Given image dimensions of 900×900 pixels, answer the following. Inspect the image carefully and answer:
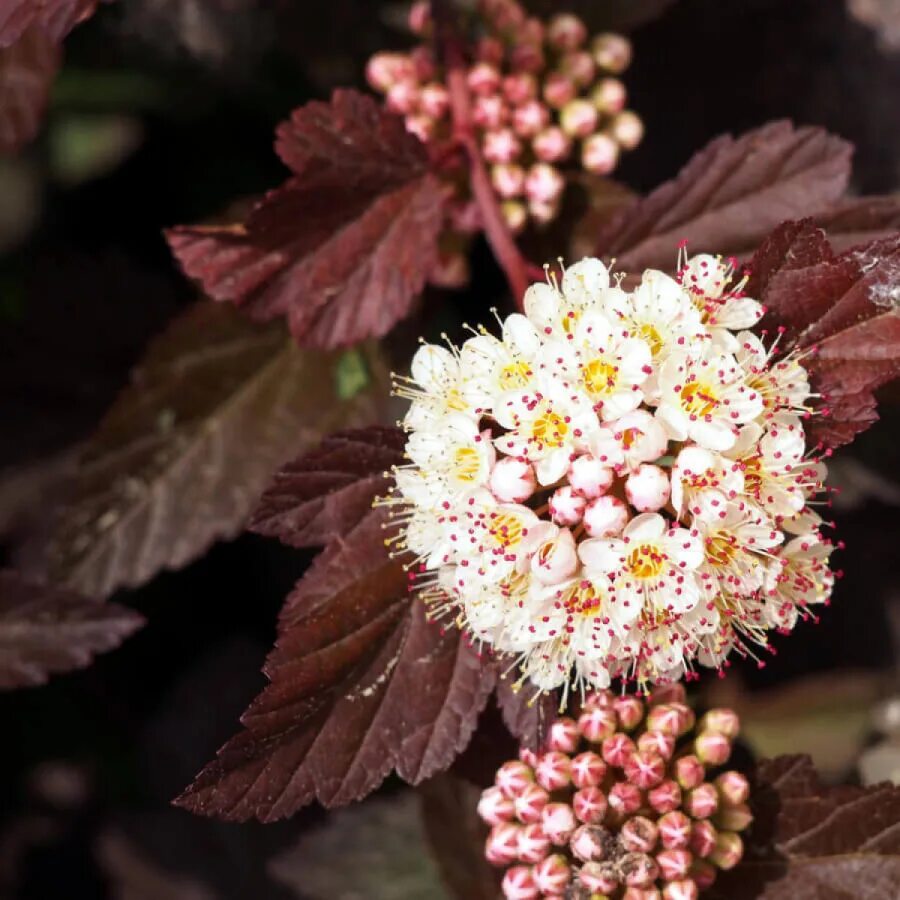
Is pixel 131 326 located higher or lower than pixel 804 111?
higher

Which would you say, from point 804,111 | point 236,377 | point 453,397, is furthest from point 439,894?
point 804,111

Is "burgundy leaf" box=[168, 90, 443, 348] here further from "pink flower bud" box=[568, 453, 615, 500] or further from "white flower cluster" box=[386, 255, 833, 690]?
"pink flower bud" box=[568, 453, 615, 500]

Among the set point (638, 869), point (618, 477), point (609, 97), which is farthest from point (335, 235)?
point (638, 869)

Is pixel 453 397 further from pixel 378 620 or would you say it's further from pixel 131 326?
pixel 131 326

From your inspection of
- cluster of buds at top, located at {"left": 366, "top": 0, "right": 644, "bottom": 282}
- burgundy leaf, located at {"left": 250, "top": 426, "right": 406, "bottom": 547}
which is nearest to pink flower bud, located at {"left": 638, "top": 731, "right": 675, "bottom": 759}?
burgundy leaf, located at {"left": 250, "top": 426, "right": 406, "bottom": 547}

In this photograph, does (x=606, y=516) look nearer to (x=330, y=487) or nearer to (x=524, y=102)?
(x=330, y=487)

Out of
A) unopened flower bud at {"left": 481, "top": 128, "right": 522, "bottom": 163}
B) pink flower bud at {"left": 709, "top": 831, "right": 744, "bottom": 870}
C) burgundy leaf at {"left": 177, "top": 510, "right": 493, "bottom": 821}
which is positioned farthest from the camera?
unopened flower bud at {"left": 481, "top": 128, "right": 522, "bottom": 163}

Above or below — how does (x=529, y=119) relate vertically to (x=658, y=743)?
above
